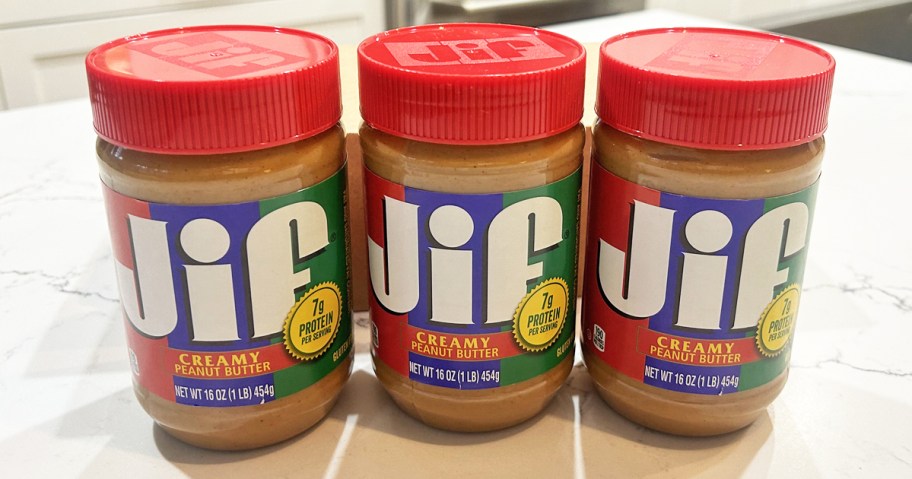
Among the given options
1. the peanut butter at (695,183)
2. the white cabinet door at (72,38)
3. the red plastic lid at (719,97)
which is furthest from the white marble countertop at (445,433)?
the white cabinet door at (72,38)

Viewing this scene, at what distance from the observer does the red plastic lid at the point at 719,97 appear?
48cm

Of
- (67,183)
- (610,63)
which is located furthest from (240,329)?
(67,183)

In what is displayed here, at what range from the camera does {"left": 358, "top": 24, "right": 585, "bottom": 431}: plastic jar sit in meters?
0.50

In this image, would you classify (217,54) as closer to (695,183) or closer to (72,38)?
(695,183)

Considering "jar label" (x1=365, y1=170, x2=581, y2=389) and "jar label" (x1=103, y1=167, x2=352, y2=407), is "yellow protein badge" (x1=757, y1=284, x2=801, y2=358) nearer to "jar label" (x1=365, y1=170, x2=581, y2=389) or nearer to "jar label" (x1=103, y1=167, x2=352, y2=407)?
"jar label" (x1=365, y1=170, x2=581, y2=389)

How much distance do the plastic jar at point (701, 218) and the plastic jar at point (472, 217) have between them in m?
0.03

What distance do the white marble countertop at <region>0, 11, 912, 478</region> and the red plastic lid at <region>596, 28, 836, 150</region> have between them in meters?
0.21

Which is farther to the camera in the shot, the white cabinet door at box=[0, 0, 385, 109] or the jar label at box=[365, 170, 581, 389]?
the white cabinet door at box=[0, 0, 385, 109]

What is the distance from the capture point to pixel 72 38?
1.62 metres

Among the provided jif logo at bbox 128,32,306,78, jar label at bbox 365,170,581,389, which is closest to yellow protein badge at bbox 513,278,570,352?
jar label at bbox 365,170,581,389

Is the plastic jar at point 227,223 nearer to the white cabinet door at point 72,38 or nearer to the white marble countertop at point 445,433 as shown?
the white marble countertop at point 445,433

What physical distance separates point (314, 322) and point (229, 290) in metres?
0.06

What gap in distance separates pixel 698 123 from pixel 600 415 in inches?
9.0

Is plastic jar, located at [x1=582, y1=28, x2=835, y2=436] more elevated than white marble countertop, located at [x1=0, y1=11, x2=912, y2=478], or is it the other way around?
plastic jar, located at [x1=582, y1=28, x2=835, y2=436]
